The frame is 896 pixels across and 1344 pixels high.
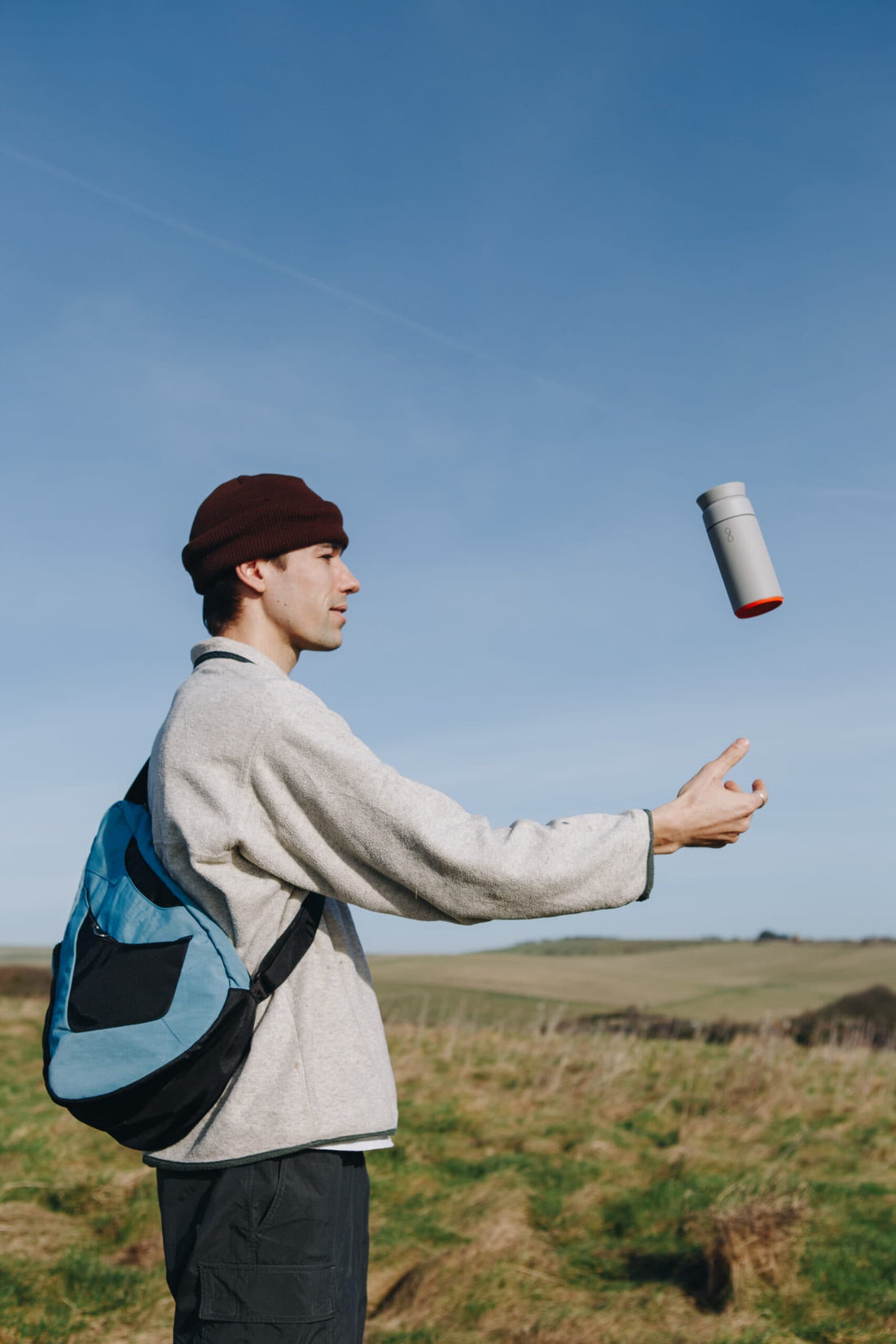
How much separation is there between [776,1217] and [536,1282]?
1.24 m

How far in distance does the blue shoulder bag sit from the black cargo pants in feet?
0.50

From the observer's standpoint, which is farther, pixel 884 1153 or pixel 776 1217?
pixel 884 1153

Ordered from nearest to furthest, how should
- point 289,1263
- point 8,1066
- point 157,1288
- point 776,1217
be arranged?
point 289,1263 → point 157,1288 → point 776,1217 → point 8,1066

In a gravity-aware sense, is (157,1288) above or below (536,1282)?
above

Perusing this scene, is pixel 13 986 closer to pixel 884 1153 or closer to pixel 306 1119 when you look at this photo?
pixel 884 1153

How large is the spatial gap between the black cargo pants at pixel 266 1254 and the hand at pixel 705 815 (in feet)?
2.89

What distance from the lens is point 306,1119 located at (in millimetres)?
1979

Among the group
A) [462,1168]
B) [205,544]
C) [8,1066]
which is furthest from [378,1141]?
[8,1066]

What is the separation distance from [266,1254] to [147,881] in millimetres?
713

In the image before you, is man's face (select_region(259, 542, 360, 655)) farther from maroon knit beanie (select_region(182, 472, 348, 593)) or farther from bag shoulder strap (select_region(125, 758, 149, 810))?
bag shoulder strap (select_region(125, 758, 149, 810))

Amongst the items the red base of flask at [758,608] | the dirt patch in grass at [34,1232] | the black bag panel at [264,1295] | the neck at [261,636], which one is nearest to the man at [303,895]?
the black bag panel at [264,1295]

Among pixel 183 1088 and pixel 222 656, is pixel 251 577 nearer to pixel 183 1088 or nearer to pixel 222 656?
pixel 222 656

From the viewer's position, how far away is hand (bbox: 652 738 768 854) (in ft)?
6.55

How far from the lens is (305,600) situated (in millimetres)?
2412
